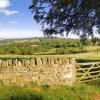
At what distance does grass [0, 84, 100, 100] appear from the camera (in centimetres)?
1330

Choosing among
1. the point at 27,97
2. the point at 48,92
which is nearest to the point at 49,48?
the point at 48,92

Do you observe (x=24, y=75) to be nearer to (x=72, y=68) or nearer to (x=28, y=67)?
(x=28, y=67)

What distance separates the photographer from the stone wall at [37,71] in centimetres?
1499

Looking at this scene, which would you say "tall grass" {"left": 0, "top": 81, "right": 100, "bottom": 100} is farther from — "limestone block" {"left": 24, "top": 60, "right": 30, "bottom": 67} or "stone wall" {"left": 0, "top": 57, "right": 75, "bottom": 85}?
"limestone block" {"left": 24, "top": 60, "right": 30, "bottom": 67}

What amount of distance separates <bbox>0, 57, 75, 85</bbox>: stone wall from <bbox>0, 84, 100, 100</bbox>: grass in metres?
0.56

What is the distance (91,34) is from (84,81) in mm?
15412

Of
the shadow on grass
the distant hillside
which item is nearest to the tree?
the distant hillside

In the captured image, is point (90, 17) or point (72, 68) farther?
point (90, 17)

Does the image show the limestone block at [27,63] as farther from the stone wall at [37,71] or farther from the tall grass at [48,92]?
the tall grass at [48,92]

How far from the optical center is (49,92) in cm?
1434

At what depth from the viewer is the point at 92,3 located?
2825cm

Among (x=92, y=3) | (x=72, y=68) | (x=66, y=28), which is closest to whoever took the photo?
(x=72, y=68)

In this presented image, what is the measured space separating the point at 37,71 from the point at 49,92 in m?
1.65

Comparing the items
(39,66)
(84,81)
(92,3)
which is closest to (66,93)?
(39,66)
